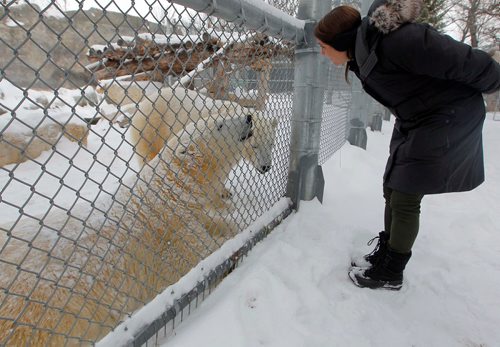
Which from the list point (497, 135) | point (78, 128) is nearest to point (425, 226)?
point (78, 128)

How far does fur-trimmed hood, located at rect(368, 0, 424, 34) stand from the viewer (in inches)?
58.6

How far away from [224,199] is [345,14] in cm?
158

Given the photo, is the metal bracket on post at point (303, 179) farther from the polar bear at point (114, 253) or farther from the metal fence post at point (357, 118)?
the metal fence post at point (357, 118)

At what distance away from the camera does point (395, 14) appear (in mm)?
1493

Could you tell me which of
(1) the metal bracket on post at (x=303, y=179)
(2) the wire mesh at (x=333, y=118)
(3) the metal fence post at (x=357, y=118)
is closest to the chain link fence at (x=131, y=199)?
(1) the metal bracket on post at (x=303, y=179)

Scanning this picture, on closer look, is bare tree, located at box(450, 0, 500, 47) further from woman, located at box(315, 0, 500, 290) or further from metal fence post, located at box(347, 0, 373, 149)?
woman, located at box(315, 0, 500, 290)

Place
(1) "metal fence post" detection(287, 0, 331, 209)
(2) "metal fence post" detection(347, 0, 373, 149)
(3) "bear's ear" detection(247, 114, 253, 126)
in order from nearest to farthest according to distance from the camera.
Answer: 1. (1) "metal fence post" detection(287, 0, 331, 209)
2. (3) "bear's ear" detection(247, 114, 253, 126)
3. (2) "metal fence post" detection(347, 0, 373, 149)

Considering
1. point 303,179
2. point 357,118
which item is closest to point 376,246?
point 303,179

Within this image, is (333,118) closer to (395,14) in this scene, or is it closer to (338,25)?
(338,25)

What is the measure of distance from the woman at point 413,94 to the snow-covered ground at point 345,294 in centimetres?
21

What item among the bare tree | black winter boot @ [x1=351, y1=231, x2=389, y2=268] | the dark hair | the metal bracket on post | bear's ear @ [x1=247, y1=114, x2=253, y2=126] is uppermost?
the bare tree

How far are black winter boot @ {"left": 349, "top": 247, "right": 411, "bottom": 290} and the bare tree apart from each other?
12936 millimetres

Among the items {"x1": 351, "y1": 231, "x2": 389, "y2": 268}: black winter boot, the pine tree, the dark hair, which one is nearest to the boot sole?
{"x1": 351, "y1": 231, "x2": 389, "y2": 268}: black winter boot

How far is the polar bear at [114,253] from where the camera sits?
1.38 meters
